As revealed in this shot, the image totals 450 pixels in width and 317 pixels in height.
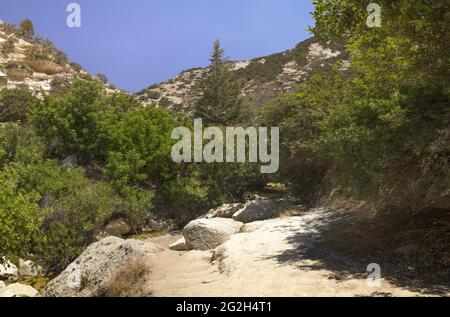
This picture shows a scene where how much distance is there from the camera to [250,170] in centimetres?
2608

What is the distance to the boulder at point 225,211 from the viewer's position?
23038 mm

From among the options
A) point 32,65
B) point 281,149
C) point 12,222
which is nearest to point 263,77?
point 32,65

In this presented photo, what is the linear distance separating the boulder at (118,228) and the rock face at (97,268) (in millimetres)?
10090

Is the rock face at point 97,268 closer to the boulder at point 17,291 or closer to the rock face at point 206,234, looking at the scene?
the boulder at point 17,291

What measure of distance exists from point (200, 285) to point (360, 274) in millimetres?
3974

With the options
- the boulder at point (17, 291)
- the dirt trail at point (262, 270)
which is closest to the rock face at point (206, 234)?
the dirt trail at point (262, 270)

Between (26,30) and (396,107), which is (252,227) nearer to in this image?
(396,107)

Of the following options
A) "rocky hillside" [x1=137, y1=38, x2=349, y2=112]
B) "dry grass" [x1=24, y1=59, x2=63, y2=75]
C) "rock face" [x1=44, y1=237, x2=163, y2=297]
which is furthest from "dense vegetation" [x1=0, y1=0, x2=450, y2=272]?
"dry grass" [x1=24, y1=59, x2=63, y2=75]

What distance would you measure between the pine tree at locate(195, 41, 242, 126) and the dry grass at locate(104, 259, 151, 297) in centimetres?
3231

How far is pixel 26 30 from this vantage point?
71438 mm

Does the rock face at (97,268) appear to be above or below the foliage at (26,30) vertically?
below

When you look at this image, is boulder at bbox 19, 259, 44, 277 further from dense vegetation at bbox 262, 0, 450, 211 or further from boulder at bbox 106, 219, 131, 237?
dense vegetation at bbox 262, 0, 450, 211

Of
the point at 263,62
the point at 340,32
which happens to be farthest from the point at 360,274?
the point at 263,62

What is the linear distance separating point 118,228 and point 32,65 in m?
43.3
